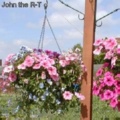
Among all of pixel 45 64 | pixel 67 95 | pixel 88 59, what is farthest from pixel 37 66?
pixel 88 59

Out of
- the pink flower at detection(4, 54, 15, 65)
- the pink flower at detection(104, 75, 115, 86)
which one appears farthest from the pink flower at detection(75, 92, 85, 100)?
the pink flower at detection(4, 54, 15, 65)

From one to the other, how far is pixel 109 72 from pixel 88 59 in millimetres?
226

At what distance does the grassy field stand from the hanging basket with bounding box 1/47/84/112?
0.53 ft

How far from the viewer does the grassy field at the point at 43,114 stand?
11.5 ft

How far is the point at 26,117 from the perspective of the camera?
3.51 m

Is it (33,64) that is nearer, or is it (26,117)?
(33,64)

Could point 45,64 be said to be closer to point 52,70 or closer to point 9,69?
point 52,70

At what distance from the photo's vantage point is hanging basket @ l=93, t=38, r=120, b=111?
10.6 ft

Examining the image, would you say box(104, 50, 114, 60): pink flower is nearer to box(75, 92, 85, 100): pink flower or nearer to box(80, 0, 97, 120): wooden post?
box(80, 0, 97, 120): wooden post

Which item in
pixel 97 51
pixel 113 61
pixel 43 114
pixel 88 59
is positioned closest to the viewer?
pixel 113 61

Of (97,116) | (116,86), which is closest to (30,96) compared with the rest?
(116,86)

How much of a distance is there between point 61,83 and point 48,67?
0.16m

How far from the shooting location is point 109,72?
329 centimetres

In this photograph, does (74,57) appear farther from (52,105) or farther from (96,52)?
(52,105)
